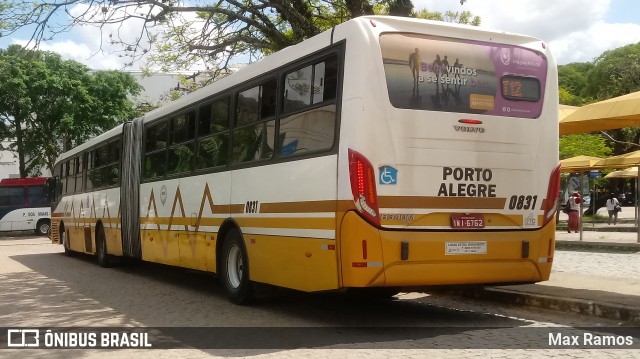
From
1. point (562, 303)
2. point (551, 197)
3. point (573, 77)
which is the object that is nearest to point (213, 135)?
point (551, 197)

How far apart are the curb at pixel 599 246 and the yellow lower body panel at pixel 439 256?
1086cm

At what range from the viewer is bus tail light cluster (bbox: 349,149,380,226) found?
23.7ft

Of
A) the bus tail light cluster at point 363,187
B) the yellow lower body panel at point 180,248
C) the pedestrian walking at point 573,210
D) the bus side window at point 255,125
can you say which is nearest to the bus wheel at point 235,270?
the yellow lower body panel at point 180,248

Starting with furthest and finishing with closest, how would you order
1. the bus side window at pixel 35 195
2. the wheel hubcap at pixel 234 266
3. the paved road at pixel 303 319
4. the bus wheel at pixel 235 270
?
the bus side window at pixel 35 195
the wheel hubcap at pixel 234 266
the bus wheel at pixel 235 270
the paved road at pixel 303 319

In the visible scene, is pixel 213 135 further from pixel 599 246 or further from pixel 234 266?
pixel 599 246

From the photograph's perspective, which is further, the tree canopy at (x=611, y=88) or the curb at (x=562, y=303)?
the tree canopy at (x=611, y=88)

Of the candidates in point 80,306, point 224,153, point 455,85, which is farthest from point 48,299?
point 455,85

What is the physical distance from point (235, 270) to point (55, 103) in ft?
108

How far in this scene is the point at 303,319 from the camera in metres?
8.70

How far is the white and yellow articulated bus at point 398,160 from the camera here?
288 inches

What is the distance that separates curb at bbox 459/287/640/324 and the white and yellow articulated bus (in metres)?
0.82

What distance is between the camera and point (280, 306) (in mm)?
9758

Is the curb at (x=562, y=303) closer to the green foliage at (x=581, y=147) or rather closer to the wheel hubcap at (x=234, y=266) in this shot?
the wheel hubcap at (x=234, y=266)

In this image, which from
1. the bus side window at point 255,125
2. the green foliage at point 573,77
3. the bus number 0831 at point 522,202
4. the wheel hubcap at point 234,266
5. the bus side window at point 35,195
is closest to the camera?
the bus number 0831 at point 522,202
